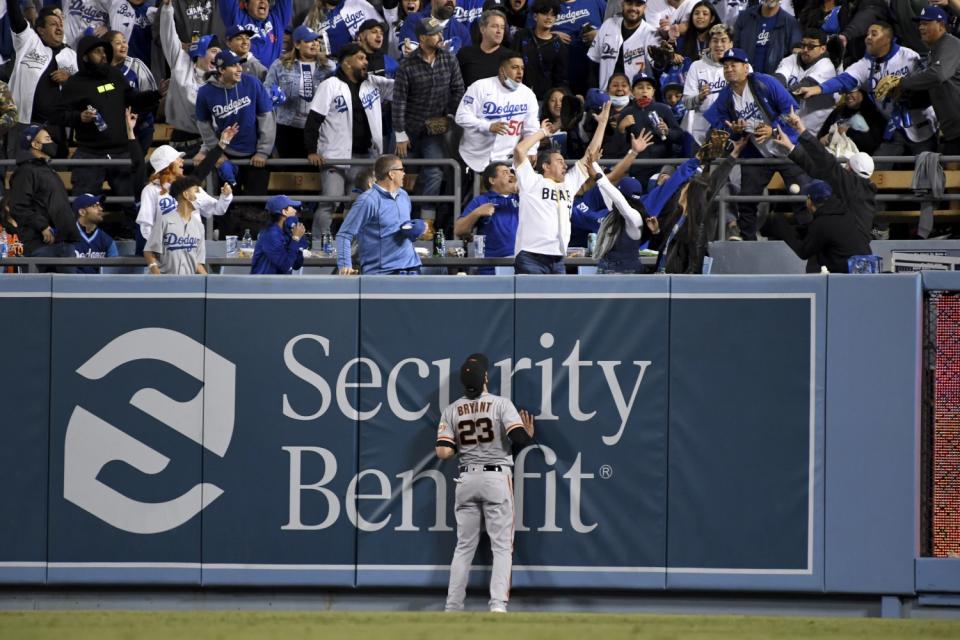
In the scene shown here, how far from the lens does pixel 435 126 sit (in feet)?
52.9

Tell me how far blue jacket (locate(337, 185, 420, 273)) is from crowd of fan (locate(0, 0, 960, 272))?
3.99 ft

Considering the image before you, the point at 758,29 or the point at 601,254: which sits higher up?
the point at 758,29

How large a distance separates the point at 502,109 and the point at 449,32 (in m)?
2.67

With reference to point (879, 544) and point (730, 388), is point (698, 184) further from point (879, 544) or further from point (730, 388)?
point (879, 544)

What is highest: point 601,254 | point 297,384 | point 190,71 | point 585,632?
point 190,71

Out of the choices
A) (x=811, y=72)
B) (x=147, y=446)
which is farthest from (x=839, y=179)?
(x=147, y=446)

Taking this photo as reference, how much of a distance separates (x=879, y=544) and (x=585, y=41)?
347 inches

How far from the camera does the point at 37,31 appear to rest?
18.2 m

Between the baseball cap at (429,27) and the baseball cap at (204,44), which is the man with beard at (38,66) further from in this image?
the baseball cap at (429,27)

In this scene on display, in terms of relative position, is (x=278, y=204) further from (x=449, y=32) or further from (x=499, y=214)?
(x=449, y=32)

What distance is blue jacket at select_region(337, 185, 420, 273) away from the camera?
1266 cm

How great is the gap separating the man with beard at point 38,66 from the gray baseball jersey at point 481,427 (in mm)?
8505

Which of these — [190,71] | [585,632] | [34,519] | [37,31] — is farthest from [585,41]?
[585,632]

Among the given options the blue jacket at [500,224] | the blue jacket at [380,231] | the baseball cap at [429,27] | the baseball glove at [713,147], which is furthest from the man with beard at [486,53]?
the blue jacket at [380,231]
